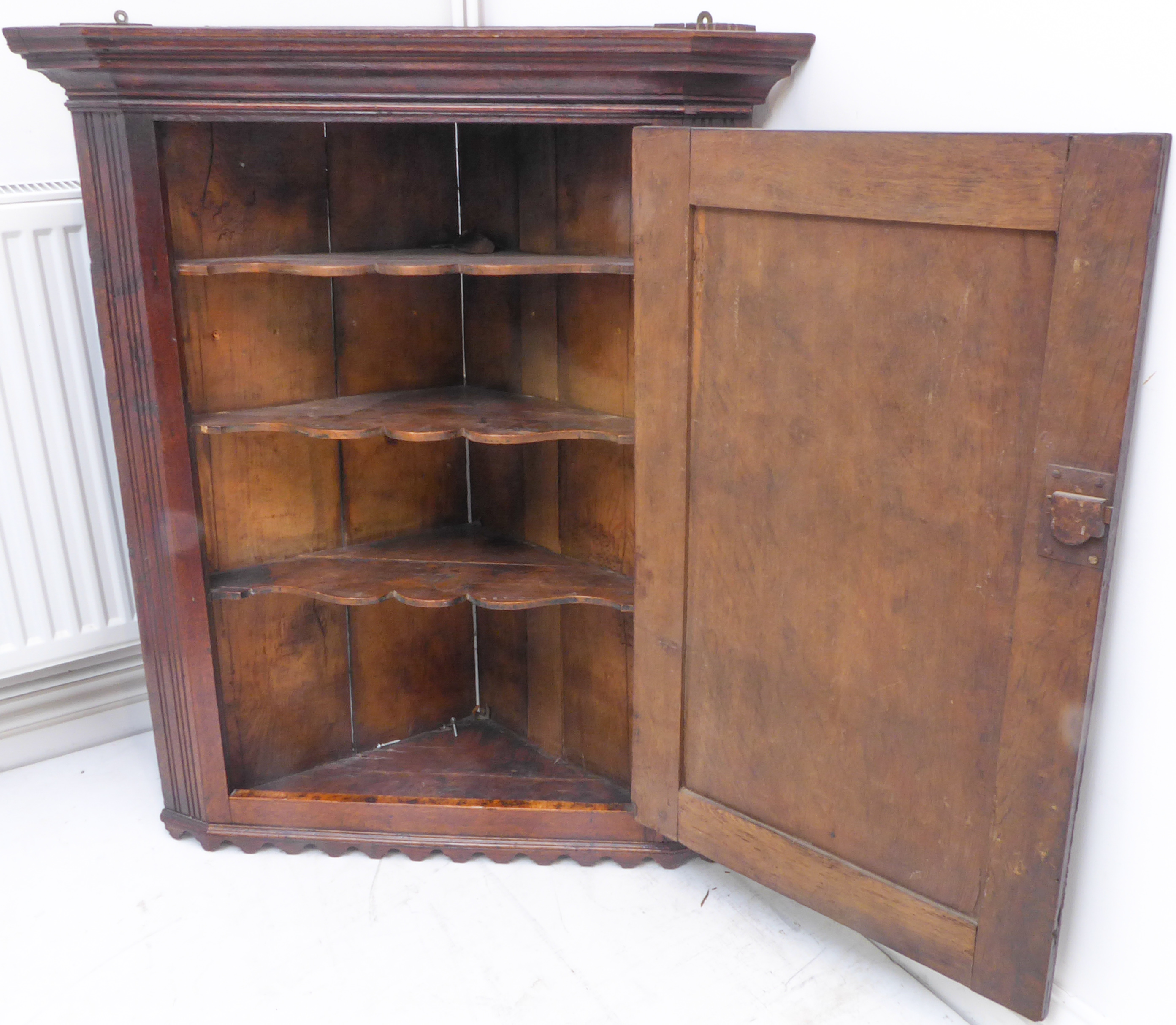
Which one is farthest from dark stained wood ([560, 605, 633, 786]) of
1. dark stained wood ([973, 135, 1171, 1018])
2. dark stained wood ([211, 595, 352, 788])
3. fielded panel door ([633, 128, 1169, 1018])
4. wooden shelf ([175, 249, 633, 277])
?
dark stained wood ([973, 135, 1171, 1018])

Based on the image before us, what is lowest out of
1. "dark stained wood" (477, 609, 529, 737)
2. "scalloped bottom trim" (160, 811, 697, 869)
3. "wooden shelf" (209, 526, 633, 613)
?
"scalloped bottom trim" (160, 811, 697, 869)

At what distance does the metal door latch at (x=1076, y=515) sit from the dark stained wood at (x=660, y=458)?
51 cm

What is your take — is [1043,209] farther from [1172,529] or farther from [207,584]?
[207,584]

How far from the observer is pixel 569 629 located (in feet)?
6.89


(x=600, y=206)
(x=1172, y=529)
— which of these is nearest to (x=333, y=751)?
(x=600, y=206)

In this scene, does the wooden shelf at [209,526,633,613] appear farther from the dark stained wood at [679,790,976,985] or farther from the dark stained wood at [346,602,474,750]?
the dark stained wood at [679,790,976,985]

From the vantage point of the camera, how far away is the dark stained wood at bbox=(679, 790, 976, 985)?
143cm

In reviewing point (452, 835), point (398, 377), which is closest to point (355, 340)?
point (398, 377)

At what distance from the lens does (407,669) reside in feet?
7.45

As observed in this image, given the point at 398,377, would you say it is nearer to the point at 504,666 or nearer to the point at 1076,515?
the point at 504,666

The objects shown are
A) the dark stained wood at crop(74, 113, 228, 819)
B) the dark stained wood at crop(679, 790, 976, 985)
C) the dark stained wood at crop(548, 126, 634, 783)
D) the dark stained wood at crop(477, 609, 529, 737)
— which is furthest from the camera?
the dark stained wood at crop(477, 609, 529, 737)

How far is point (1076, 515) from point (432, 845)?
1212mm

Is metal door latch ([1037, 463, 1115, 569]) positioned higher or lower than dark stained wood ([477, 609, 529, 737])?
higher

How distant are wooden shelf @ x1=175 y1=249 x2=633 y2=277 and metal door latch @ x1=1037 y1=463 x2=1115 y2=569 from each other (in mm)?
703
